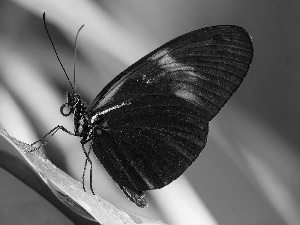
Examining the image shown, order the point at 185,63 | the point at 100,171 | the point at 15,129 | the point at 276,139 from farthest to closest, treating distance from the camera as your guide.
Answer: the point at 276,139, the point at 100,171, the point at 15,129, the point at 185,63

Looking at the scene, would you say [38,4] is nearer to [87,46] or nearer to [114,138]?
[87,46]

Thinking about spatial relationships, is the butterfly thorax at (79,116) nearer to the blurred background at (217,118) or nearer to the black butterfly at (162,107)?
the black butterfly at (162,107)

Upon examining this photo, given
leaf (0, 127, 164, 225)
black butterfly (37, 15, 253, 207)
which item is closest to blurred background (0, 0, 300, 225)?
black butterfly (37, 15, 253, 207)

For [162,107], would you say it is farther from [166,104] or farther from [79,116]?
[79,116]

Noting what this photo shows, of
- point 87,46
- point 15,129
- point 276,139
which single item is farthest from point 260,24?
point 15,129

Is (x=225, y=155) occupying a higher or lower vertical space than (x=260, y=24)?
lower

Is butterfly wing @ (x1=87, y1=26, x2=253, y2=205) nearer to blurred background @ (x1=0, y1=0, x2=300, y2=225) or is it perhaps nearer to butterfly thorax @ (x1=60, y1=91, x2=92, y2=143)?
butterfly thorax @ (x1=60, y1=91, x2=92, y2=143)

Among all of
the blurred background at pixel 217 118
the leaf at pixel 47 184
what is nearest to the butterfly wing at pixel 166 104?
the blurred background at pixel 217 118
